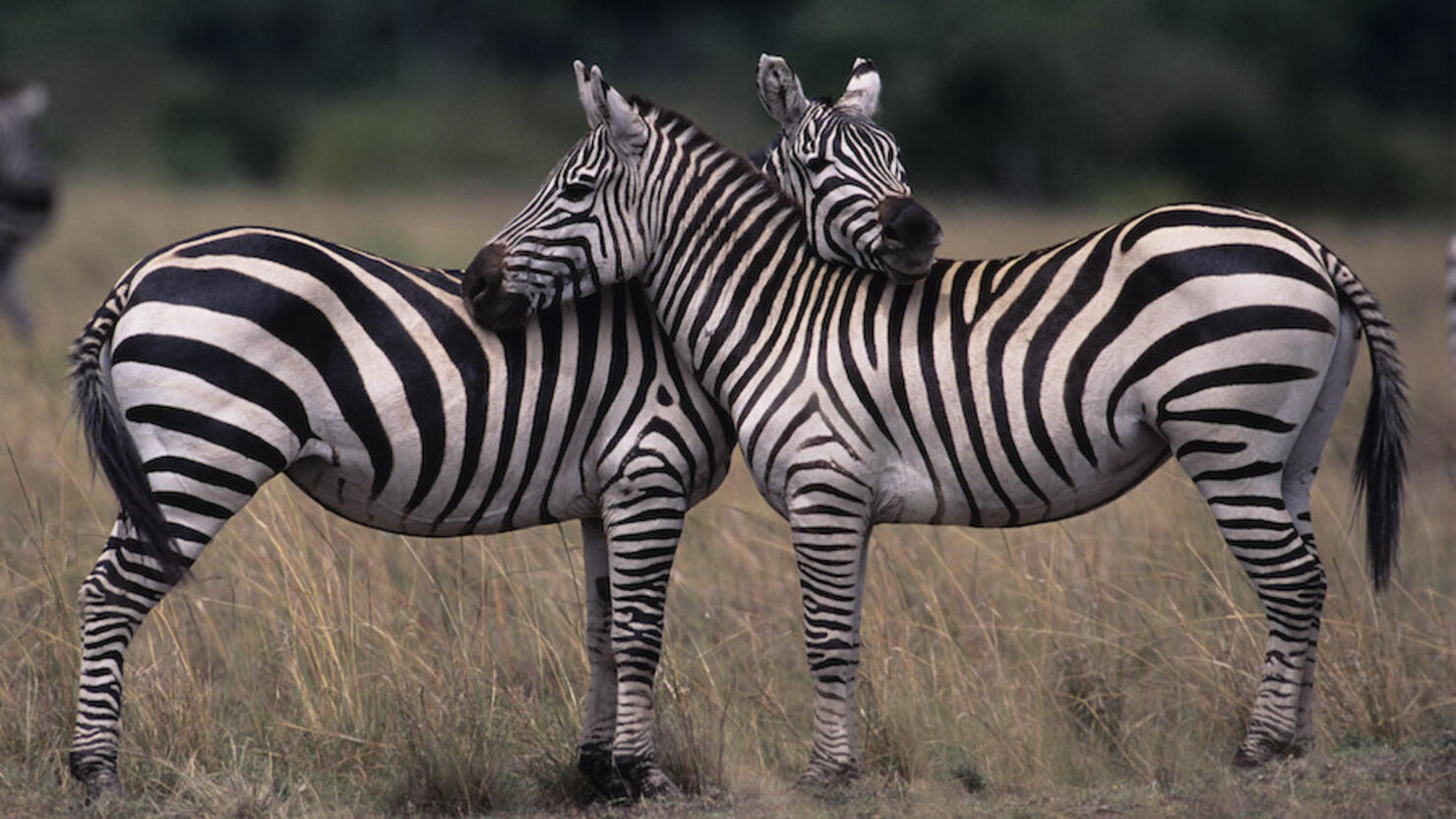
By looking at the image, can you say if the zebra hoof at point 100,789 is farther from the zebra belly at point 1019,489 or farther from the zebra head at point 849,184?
the zebra head at point 849,184

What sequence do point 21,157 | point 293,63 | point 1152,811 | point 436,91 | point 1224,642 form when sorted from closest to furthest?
point 1152,811 → point 1224,642 → point 21,157 → point 436,91 → point 293,63

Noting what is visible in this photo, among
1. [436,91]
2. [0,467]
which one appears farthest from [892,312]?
[436,91]

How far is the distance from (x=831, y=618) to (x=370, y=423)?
1.51m

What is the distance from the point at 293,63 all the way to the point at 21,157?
28132 mm

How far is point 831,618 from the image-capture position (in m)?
4.64

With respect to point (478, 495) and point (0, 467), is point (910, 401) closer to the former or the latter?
point (478, 495)

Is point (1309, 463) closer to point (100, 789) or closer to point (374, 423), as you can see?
point (374, 423)

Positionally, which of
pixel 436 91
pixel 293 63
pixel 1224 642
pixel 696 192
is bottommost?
pixel 1224 642

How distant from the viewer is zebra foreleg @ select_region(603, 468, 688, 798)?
4672mm

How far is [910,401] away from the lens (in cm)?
462

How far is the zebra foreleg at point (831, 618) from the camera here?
4566 millimetres

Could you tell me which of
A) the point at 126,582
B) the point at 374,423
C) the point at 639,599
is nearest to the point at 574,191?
the point at 374,423

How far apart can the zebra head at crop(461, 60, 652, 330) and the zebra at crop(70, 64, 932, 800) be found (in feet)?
0.44

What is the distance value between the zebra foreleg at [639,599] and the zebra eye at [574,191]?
886 mm
